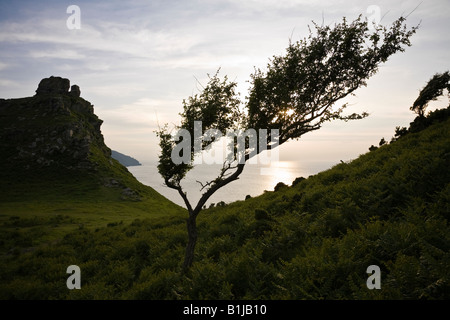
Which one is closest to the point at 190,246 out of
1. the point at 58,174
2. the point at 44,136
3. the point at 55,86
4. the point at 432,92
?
the point at 432,92

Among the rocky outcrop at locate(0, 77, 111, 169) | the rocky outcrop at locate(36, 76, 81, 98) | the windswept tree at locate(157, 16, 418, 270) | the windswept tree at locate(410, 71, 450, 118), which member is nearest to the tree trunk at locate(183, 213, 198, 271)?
the windswept tree at locate(157, 16, 418, 270)

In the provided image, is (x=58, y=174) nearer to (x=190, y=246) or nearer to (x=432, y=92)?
(x=190, y=246)

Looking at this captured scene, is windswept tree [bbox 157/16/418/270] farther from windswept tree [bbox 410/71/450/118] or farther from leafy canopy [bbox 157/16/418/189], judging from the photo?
windswept tree [bbox 410/71/450/118]

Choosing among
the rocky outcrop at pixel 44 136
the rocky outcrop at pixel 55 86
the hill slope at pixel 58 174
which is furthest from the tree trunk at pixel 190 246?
the rocky outcrop at pixel 55 86

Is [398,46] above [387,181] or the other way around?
above

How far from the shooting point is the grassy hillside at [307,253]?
8.04 meters

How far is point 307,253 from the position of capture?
10.6 metres

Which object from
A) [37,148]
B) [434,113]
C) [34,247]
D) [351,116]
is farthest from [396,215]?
[37,148]

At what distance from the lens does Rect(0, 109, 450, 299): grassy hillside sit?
804 centimetres

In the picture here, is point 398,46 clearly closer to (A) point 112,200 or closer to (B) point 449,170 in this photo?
(B) point 449,170

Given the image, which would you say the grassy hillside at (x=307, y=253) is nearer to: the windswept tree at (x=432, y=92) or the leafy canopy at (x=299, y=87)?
the leafy canopy at (x=299, y=87)

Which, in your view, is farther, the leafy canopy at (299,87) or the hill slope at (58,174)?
the hill slope at (58,174)

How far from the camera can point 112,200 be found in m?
72.6
